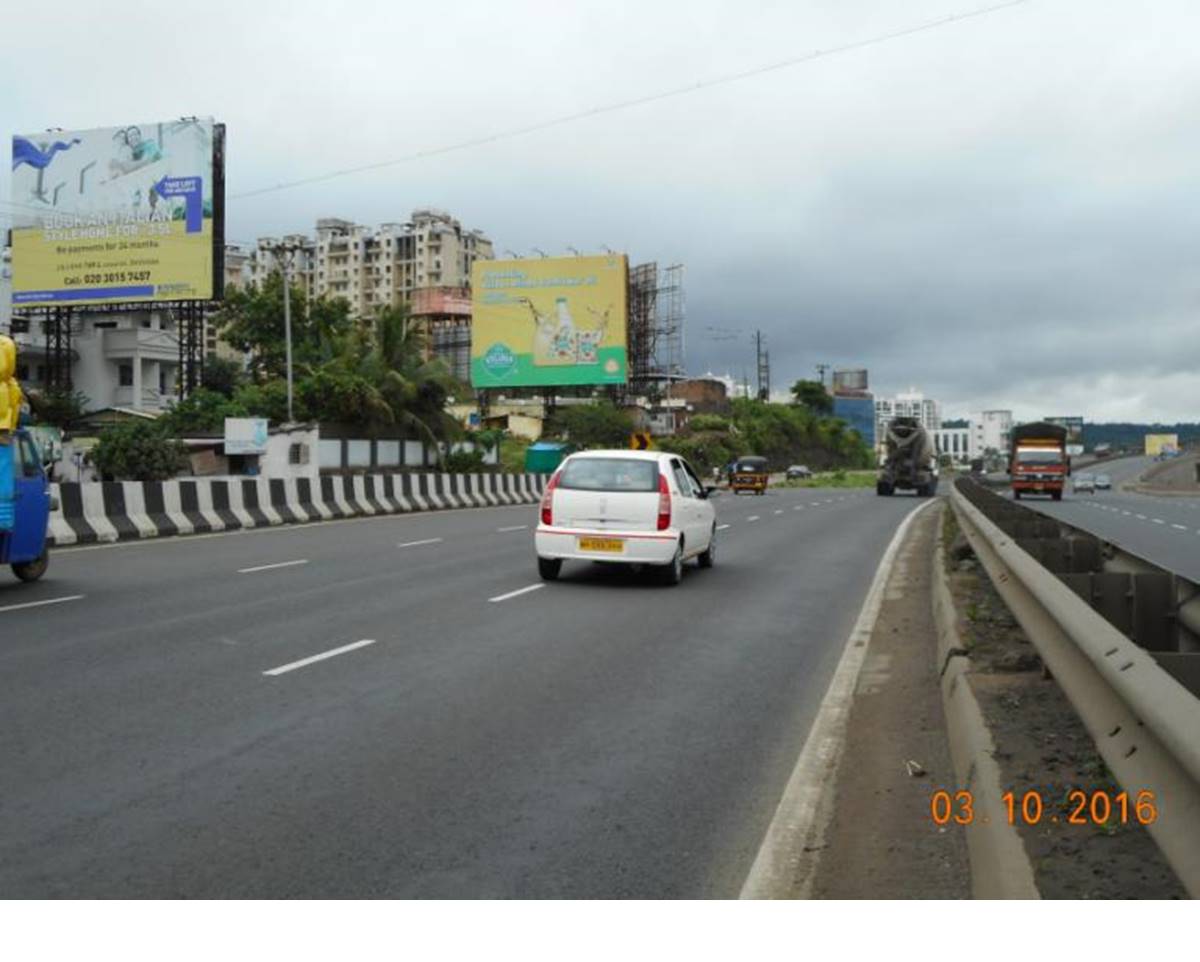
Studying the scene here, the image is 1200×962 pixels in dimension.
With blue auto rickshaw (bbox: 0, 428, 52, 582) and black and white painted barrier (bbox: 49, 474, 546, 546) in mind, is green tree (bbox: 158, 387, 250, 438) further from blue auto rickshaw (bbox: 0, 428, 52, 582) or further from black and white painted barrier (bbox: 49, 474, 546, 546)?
blue auto rickshaw (bbox: 0, 428, 52, 582)

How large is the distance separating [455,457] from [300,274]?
12639 centimetres

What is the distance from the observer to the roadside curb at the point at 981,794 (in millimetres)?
3733

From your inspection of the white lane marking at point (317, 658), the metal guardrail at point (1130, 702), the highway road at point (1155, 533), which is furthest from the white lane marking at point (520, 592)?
the metal guardrail at point (1130, 702)

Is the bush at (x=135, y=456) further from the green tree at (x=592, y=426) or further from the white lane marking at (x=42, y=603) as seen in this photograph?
the green tree at (x=592, y=426)

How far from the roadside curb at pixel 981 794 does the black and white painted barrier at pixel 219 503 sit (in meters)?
15.7

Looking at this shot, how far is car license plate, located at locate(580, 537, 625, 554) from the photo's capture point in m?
14.3

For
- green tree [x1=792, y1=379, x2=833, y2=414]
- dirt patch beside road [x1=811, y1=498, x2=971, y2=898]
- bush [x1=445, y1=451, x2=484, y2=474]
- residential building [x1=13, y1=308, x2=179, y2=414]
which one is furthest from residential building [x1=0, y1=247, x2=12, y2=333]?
green tree [x1=792, y1=379, x2=833, y2=414]

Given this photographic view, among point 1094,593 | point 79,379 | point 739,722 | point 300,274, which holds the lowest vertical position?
point 739,722

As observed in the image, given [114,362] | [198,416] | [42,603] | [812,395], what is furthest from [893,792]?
[812,395]

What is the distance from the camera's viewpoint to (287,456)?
4675 cm

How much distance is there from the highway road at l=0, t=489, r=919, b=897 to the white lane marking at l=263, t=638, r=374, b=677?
62mm

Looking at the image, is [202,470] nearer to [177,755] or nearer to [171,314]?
[171,314]

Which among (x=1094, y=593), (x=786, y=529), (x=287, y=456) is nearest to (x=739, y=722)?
(x=1094, y=593)
